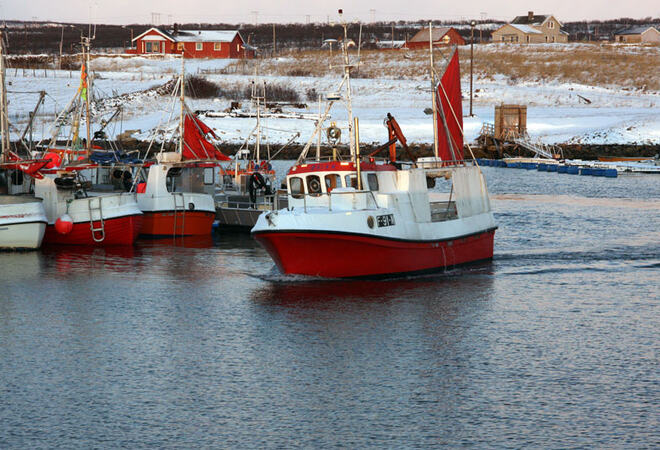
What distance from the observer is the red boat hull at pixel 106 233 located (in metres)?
37.7

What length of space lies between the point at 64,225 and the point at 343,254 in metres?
14.0

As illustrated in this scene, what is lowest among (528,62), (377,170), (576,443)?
(576,443)

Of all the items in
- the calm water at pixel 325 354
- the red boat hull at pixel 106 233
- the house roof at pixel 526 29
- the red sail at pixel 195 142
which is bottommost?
the calm water at pixel 325 354

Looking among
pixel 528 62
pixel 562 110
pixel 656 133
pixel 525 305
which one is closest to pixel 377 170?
pixel 525 305

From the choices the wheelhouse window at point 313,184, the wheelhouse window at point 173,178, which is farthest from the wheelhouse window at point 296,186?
the wheelhouse window at point 173,178

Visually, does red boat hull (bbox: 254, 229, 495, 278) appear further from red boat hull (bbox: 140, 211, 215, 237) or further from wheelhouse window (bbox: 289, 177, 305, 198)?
red boat hull (bbox: 140, 211, 215, 237)

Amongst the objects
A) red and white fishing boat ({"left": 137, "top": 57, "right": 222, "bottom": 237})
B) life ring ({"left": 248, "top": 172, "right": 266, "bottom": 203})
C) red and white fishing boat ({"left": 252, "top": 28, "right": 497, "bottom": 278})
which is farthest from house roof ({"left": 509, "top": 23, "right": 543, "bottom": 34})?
red and white fishing boat ({"left": 252, "top": 28, "right": 497, "bottom": 278})

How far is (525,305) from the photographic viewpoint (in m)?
26.3

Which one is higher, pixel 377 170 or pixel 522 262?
pixel 377 170

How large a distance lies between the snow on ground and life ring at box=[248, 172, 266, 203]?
4247 cm

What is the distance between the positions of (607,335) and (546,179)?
5086 cm

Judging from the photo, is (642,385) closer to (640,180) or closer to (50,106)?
(640,180)

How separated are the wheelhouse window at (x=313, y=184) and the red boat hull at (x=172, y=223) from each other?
12.2 m

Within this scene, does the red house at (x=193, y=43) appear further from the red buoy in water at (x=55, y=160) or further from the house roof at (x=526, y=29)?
the red buoy in water at (x=55, y=160)
